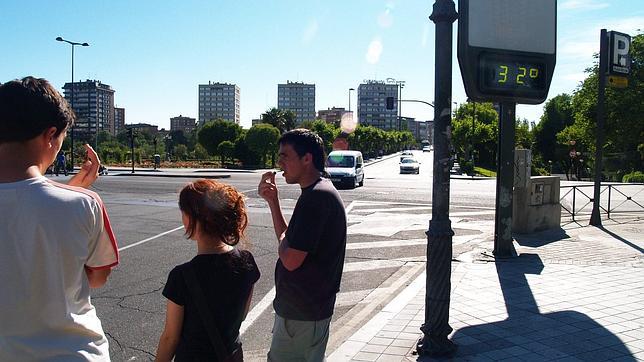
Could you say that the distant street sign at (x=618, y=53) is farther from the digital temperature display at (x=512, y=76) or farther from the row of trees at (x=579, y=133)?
the row of trees at (x=579, y=133)

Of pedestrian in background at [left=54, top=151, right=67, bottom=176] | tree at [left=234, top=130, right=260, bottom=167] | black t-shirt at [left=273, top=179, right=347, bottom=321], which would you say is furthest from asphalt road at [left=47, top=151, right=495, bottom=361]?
tree at [left=234, top=130, right=260, bottom=167]

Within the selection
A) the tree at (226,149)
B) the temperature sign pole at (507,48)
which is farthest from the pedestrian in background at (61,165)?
the temperature sign pole at (507,48)

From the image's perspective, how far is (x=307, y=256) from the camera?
2.89 m

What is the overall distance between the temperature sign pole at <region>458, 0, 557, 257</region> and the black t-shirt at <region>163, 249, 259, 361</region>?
4.37 metres

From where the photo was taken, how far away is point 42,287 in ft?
6.04

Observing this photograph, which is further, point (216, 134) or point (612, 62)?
point (216, 134)

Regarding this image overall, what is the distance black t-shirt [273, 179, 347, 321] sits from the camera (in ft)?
9.18

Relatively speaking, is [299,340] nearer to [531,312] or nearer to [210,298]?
[210,298]

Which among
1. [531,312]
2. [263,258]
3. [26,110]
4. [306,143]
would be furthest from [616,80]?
[26,110]

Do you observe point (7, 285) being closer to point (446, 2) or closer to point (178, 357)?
point (178, 357)

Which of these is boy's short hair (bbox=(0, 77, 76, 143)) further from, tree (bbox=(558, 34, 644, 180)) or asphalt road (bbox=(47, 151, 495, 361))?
tree (bbox=(558, 34, 644, 180))

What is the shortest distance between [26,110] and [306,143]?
1.48 metres

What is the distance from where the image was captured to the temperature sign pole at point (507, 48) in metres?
6.07

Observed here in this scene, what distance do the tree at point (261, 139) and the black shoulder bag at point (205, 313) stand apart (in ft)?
149
